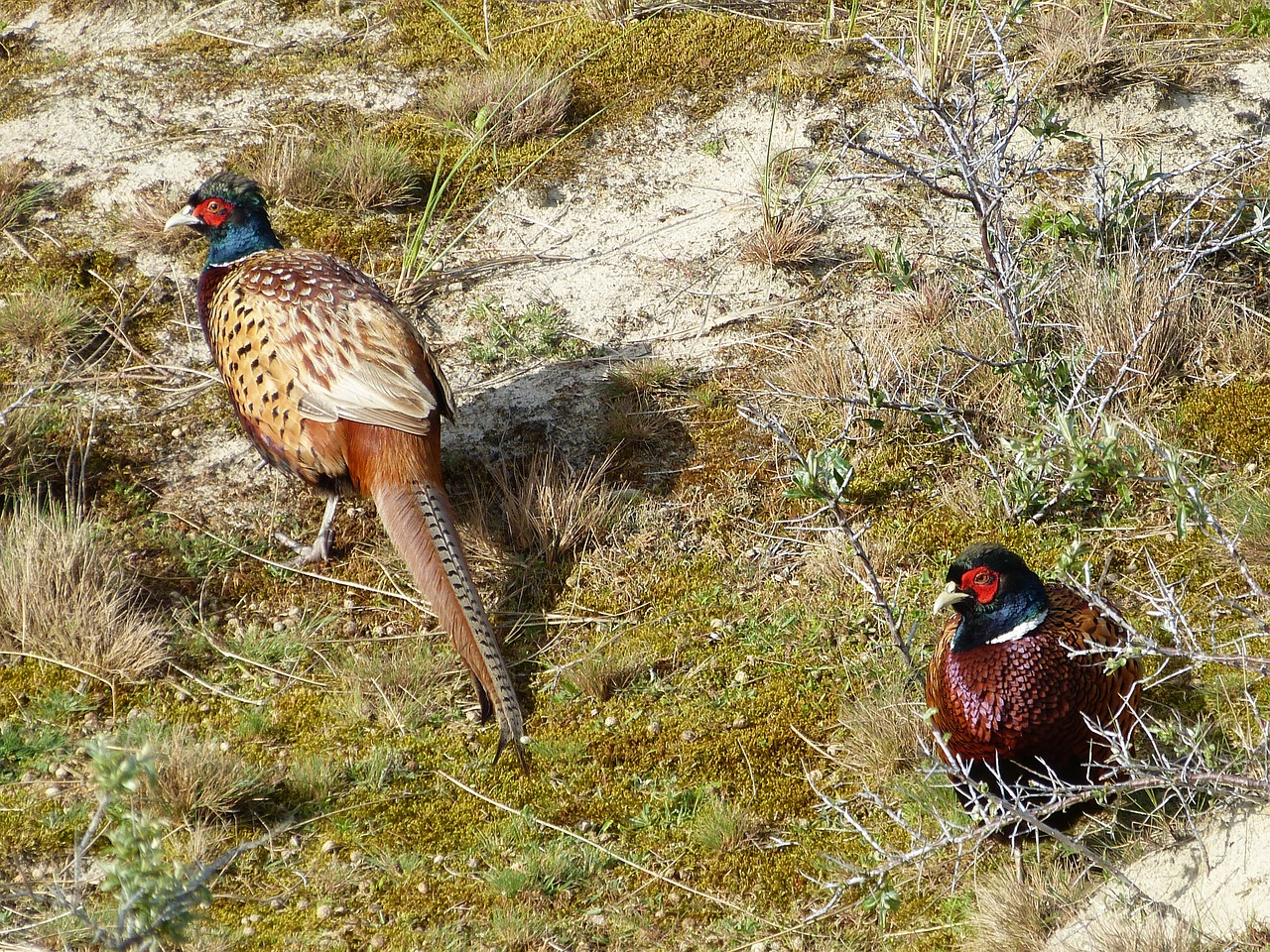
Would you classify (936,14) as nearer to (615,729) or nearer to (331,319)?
(331,319)

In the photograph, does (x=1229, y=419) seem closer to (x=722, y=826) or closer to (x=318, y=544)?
(x=722, y=826)

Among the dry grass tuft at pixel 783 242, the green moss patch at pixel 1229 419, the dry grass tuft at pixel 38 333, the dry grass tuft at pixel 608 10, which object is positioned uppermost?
the dry grass tuft at pixel 608 10

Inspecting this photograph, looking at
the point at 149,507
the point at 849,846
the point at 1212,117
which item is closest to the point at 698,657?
the point at 849,846

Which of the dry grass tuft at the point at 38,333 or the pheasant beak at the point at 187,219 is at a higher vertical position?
the pheasant beak at the point at 187,219

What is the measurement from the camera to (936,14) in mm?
5191

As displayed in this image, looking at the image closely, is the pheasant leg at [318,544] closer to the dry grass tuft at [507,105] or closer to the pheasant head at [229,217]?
the pheasant head at [229,217]

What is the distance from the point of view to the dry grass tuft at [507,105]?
5.81 m

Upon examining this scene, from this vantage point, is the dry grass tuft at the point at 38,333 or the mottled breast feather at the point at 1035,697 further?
the dry grass tuft at the point at 38,333

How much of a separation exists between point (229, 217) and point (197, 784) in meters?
2.27

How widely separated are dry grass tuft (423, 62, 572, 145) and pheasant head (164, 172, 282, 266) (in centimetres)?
142

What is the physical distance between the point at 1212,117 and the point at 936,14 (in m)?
1.48

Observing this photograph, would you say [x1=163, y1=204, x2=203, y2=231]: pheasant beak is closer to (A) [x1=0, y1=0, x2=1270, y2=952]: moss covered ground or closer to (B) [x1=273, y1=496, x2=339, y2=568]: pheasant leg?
(A) [x1=0, y1=0, x2=1270, y2=952]: moss covered ground

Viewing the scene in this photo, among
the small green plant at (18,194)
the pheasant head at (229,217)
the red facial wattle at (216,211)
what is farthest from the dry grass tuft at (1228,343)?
the small green plant at (18,194)

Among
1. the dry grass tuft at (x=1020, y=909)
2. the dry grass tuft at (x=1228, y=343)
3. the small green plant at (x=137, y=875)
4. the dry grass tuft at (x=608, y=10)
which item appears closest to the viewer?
the small green plant at (x=137, y=875)
